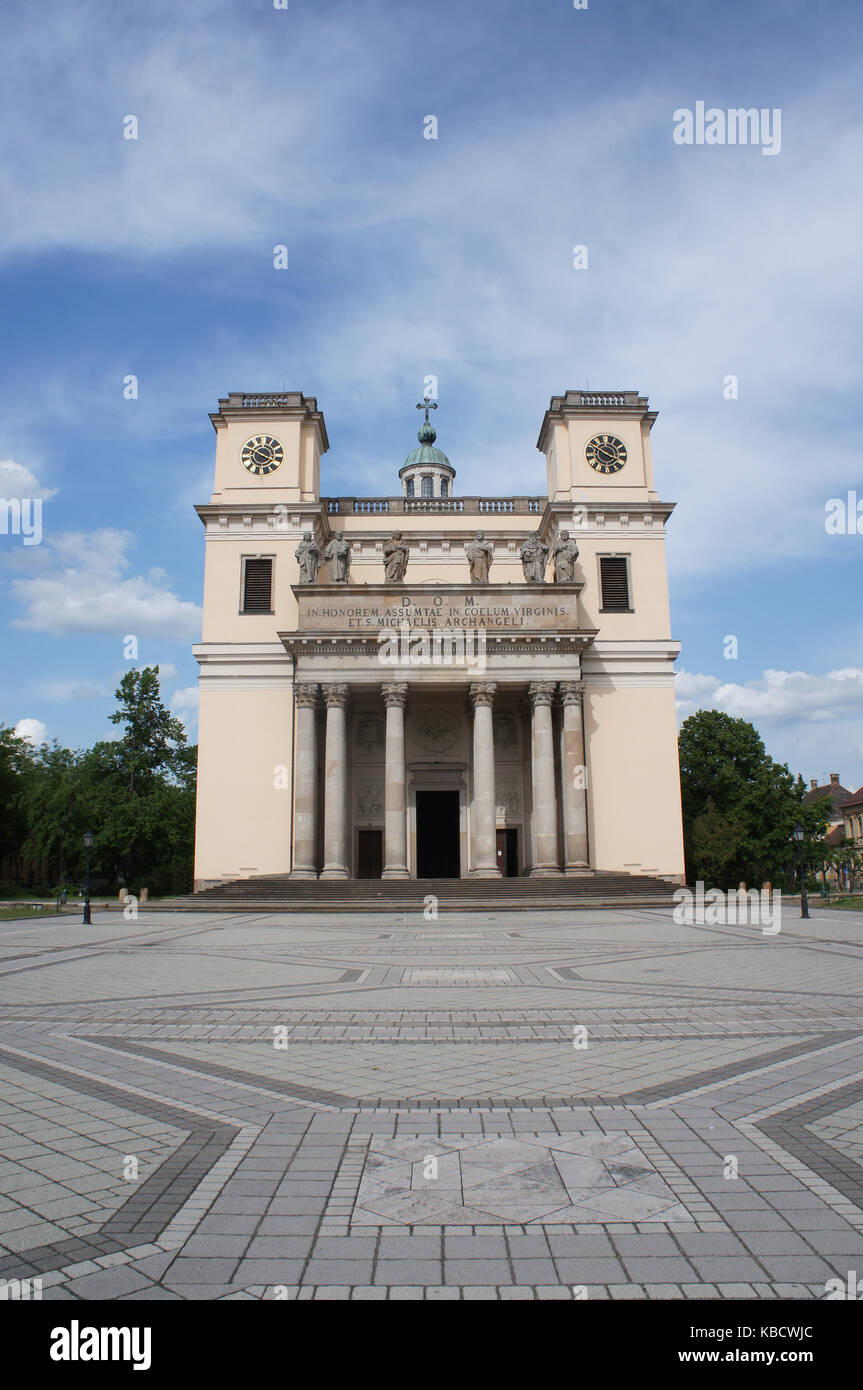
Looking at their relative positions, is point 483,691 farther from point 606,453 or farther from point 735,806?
point 735,806

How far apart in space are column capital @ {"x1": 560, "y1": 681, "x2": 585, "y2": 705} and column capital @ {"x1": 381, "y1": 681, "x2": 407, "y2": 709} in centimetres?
625

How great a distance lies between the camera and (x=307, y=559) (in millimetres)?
37125

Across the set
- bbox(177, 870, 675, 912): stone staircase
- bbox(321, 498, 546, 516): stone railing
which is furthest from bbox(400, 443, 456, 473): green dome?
bbox(177, 870, 675, 912): stone staircase

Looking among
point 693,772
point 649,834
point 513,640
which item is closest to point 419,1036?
point 513,640

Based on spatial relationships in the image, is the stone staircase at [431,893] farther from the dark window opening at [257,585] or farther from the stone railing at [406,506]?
the stone railing at [406,506]

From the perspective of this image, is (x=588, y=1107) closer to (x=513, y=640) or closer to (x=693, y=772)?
(x=513, y=640)

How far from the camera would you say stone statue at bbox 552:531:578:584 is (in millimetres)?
37469

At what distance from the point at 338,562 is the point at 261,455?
7752 mm

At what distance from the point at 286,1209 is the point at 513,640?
32468 mm

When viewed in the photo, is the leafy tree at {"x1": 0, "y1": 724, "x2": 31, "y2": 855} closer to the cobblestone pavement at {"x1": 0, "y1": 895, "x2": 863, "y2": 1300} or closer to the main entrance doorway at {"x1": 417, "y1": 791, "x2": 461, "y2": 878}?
the main entrance doorway at {"x1": 417, "y1": 791, "x2": 461, "y2": 878}

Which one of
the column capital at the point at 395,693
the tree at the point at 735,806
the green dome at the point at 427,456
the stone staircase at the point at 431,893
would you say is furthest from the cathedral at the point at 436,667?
the green dome at the point at 427,456

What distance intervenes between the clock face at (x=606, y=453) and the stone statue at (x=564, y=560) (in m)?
5.82

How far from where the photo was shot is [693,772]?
54.4 metres

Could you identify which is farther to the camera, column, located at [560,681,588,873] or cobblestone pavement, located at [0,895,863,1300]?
column, located at [560,681,588,873]
